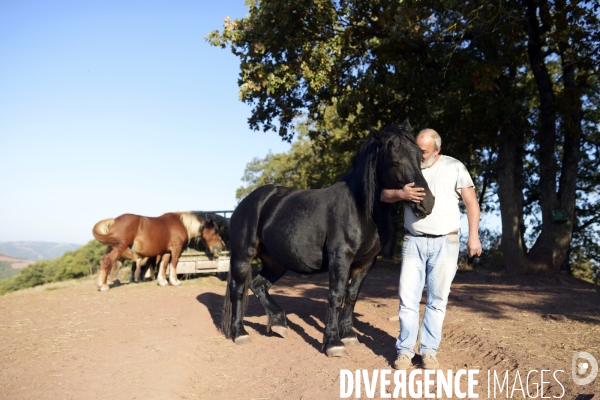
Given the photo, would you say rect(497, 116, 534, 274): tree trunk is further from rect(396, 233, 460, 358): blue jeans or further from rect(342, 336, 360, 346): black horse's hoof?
rect(396, 233, 460, 358): blue jeans

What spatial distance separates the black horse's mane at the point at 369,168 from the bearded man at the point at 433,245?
0.30 meters

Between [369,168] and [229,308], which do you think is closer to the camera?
[369,168]

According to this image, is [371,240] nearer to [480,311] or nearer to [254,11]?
[480,311]

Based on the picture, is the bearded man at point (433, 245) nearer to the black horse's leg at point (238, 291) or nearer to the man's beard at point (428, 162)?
the man's beard at point (428, 162)

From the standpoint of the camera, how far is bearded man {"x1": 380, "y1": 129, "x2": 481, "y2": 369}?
16.5 feet

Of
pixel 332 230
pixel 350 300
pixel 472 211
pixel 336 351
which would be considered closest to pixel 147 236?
pixel 350 300

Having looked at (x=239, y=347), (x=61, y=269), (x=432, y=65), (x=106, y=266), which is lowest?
(x=61, y=269)

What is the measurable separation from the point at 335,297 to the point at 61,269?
36.6 meters

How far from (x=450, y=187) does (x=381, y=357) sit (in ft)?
6.52

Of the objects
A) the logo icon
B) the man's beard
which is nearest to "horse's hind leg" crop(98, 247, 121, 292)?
the man's beard

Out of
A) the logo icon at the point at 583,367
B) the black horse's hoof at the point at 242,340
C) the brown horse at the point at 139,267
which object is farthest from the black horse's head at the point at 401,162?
the brown horse at the point at 139,267

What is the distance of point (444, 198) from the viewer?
5066 millimetres

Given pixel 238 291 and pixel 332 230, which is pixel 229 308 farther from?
pixel 332 230

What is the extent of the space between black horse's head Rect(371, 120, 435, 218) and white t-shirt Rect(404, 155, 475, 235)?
Answer: 19 cm
